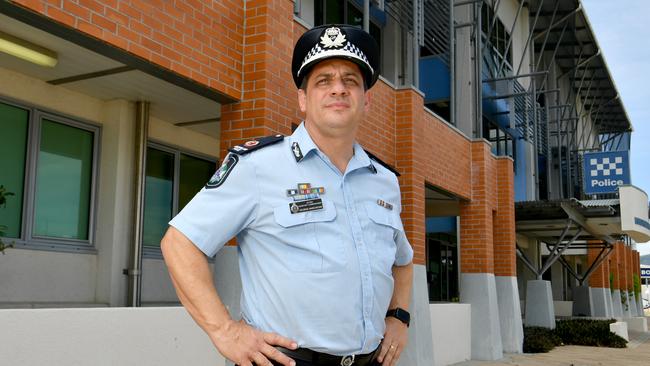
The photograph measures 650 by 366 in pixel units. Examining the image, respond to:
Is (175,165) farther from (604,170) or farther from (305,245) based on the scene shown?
(604,170)

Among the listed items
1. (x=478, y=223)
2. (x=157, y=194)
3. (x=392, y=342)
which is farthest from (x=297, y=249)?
(x=478, y=223)

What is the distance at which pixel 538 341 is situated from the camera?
15.2 meters

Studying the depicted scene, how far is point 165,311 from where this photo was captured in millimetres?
6035

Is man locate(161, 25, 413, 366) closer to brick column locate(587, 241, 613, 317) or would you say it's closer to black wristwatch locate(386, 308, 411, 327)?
black wristwatch locate(386, 308, 411, 327)

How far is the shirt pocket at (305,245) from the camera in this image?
7.18 ft

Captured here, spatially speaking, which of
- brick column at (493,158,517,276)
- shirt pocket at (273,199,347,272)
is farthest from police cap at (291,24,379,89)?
brick column at (493,158,517,276)

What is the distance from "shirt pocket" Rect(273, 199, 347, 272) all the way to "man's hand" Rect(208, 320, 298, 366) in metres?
0.24

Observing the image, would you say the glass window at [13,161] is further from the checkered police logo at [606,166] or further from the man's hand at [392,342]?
the checkered police logo at [606,166]

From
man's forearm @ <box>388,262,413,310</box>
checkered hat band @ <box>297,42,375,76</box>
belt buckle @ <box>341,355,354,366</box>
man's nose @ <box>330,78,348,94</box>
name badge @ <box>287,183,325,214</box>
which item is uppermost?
checkered hat band @ <box>297,42,375,76</box>

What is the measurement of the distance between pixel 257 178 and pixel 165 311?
411cm

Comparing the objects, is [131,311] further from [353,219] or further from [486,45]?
[486,45]

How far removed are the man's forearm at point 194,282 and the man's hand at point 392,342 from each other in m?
0.63

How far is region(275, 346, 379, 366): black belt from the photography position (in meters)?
2.16

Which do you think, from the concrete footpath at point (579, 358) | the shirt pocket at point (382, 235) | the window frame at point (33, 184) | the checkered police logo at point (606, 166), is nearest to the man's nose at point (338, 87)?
the shirt pocket at point (382, 235)
